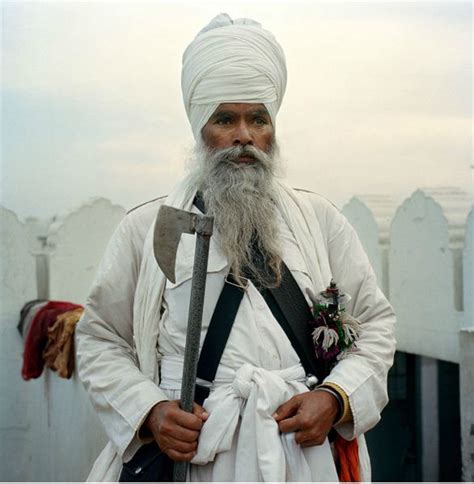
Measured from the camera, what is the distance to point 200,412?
249 centimetres

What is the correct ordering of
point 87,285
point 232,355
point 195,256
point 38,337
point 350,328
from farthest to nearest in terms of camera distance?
point 87,285 < point 38,337 < point 350,328 < point 232,355 < point 195,256

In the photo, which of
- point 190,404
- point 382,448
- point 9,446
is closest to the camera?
point 190,404

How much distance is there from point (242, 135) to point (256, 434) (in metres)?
0.94

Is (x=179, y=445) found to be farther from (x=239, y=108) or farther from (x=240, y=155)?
(x=239, y=108)

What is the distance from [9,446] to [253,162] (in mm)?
4085

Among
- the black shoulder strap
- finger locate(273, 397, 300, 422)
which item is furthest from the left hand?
the black shoulder strap

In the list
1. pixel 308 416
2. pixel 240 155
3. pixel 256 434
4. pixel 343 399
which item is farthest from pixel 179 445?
pixel 240 155

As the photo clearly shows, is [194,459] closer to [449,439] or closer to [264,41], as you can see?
[264,41]

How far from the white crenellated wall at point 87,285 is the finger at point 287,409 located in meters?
2.43

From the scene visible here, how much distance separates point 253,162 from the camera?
288 centimetres

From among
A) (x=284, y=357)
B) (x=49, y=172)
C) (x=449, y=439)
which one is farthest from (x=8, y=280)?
(x=284, y=357)

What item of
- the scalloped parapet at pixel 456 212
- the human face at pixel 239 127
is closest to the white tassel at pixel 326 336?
the human face at pixel 239 127

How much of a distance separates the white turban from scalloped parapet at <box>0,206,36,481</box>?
390 cm

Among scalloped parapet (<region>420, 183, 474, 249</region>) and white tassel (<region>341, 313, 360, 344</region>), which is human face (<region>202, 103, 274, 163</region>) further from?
scalloped parapet (<region>420, 183, 474, 249</region>)
